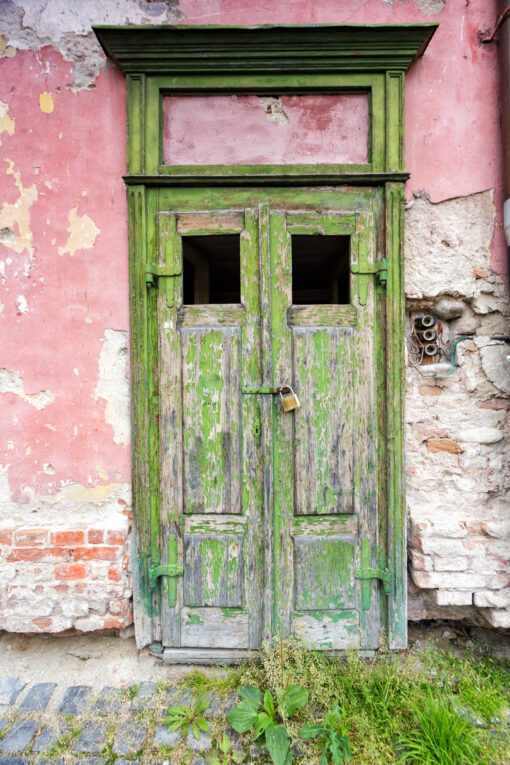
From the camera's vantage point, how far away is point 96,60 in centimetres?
211

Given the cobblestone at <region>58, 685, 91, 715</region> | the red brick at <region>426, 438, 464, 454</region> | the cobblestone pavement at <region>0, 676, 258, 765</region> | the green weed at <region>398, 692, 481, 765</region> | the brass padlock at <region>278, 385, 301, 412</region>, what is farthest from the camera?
the red brick at <region>426, 438, 464, 454</region>

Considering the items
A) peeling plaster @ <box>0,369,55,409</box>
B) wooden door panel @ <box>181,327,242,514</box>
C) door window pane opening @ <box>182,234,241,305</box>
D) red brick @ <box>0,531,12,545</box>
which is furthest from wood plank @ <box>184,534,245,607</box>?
door window pane opening @ <box>182,234,241,305</box>

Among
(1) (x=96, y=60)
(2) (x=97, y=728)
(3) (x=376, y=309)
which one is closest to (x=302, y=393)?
(3) (x=376, y=309)

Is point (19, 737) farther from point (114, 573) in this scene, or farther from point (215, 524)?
point (215, 524)

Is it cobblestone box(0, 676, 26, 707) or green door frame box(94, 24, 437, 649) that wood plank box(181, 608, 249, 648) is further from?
cobblestone box(0, 676, 26, 707)

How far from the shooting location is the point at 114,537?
2.08m

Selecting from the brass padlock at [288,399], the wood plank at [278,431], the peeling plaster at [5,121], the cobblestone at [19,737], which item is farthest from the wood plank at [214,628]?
the peeling plaster at [5,121]

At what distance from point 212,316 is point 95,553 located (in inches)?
53.2

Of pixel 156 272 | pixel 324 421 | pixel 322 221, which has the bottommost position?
pixel 324 421

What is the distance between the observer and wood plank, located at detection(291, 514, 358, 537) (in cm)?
213

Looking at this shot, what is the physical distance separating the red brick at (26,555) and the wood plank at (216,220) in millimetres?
1843

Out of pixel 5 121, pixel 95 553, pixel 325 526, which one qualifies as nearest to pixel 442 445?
pixel 325 526

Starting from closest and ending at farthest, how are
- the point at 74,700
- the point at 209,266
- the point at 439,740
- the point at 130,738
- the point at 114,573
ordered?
the point at 439,740
the point at 130,738
the point at 74,700
the point at 114,573
the point at 209,266

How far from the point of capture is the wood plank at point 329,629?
6.90ft
